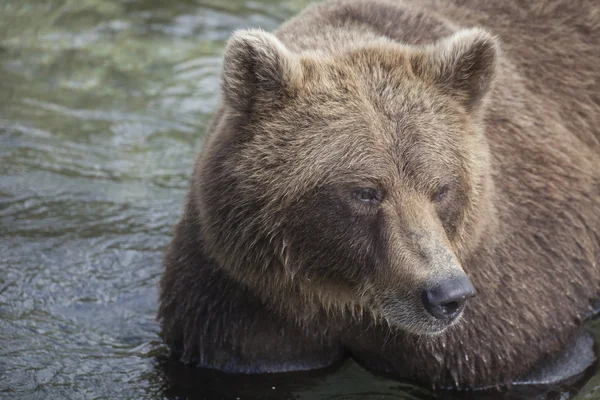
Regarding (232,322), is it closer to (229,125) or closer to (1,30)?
(229,125)

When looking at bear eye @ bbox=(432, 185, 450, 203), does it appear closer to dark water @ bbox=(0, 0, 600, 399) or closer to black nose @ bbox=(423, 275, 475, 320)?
black nose @ bbox=(423, 275, 475, 320)

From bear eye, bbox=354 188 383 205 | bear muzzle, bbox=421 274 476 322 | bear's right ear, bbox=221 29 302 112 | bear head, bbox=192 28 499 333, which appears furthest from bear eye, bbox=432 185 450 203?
bear's right ear, bbox=221 29 302 112

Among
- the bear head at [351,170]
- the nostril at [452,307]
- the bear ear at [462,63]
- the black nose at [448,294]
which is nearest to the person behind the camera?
the black nose at [448,294]

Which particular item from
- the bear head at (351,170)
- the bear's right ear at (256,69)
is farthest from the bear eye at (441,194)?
the bear's right ear at (256,69)

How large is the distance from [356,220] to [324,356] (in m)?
1.79

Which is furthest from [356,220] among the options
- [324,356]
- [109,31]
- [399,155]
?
[109,31]

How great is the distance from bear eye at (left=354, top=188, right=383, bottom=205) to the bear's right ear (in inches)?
31.0

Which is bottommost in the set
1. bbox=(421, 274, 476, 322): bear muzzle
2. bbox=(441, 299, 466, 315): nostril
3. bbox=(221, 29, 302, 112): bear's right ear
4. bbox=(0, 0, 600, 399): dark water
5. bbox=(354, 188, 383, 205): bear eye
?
bbox=(0, 0, 600, 399): dark water

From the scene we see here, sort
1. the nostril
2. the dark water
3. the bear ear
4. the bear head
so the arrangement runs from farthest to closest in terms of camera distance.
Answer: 1. the dark water
2. the bear ear
3. the bear head
4. the nostril

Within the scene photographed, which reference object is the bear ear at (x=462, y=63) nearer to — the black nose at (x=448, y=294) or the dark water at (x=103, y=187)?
the black nose at (x=448, y=294)

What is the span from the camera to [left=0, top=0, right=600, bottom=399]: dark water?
730cm

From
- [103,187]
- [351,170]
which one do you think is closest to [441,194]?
[351,170]

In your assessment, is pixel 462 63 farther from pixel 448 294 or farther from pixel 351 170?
pixel 448 294

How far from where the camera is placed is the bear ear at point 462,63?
6309 millimetres
